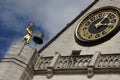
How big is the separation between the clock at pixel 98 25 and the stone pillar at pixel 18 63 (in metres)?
2.33

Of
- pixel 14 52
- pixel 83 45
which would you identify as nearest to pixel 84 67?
pixel 83 45

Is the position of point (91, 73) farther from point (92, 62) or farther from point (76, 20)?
point (76, 20)

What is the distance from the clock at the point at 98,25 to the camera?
18.8m

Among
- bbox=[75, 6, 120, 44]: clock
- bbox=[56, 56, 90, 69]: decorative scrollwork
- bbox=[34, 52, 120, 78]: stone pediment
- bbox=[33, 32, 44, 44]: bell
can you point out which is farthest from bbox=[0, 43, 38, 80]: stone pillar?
bbox=[75, 6, 120, 44]: clock

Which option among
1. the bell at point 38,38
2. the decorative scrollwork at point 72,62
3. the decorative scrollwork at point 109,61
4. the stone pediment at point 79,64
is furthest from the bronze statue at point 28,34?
the decorative scrollwork at point 109,61

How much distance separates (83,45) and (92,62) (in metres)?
2.06

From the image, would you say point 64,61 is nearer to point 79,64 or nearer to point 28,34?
point 79,64

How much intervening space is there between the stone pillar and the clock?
2328 mm

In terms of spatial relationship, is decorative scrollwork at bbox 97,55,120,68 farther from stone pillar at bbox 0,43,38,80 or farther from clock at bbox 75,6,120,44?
stone pillar at bbox 0,43,38,80

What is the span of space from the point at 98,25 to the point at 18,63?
4027 millimetres

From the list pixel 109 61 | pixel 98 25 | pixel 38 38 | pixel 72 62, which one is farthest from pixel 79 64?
pixel 38 38

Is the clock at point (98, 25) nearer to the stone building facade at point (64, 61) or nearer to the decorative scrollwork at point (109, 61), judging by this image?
the stone building facade at point (64, 61)

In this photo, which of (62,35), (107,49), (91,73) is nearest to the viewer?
(91,73)

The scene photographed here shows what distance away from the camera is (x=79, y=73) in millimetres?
17391
